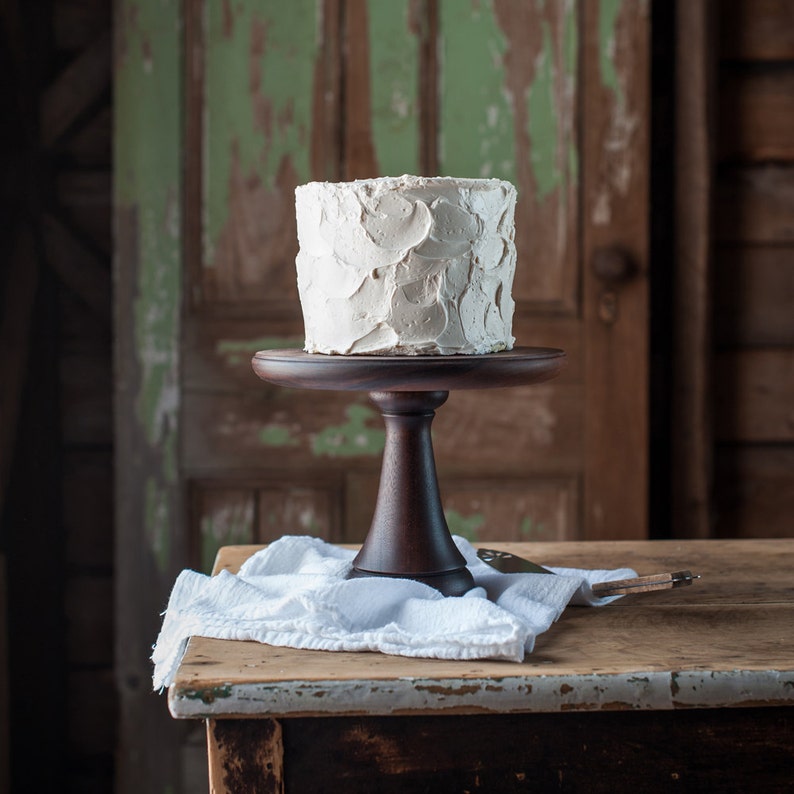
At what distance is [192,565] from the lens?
1959mm

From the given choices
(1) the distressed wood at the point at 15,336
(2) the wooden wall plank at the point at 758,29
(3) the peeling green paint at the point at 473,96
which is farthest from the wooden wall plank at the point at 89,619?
(2) the wooden wall plank at the point at 758,29

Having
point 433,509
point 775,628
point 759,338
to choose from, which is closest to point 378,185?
point 433,509

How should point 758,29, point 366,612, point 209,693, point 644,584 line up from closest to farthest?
point 209,693 → point 366,612 → point 644,584 → point 758,29

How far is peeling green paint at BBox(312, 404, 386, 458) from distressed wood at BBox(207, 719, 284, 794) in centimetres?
114

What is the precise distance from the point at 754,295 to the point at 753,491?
389mm

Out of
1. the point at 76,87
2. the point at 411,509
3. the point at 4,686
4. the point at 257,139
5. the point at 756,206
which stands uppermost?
the point at 76,87

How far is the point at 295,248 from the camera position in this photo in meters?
1.93

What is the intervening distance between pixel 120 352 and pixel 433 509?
1.09m

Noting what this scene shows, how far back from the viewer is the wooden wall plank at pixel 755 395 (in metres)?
2.08

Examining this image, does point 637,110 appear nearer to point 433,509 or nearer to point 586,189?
point 586,189

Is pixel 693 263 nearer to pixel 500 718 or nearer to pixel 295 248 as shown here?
pixel 295 248

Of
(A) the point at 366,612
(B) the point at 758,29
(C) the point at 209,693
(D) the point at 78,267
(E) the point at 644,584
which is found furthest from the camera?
(D) the point at 78,267

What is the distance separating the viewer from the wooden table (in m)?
0.81

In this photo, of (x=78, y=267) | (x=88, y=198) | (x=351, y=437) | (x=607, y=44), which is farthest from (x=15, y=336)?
(x=607, y=44)
